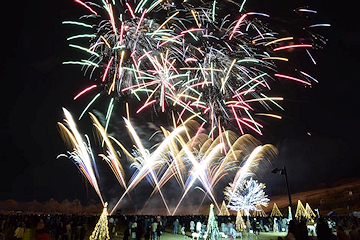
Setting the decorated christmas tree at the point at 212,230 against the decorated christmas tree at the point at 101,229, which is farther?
the decorated christmas tree at the point at 212,230

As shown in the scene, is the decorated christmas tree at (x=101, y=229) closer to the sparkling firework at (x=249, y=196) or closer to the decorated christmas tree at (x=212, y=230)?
the decorated christmas tree at (x=212, y=230)

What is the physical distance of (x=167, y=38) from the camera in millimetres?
15773

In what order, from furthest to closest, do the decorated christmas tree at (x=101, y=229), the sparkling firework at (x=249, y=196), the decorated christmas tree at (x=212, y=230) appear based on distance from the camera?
1. the sparkling firework at (x=249, y=196)
2. the decorated christmas tree at (x=212, y=230)
3. the decorated christmas tree at (x=101, y=229)

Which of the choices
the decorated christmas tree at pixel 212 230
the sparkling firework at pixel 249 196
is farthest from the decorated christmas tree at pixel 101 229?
the sparkling firework at pixel 249 196

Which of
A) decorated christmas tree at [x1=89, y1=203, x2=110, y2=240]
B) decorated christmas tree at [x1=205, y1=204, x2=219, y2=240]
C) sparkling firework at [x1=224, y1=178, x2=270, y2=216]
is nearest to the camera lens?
decorated christmas tree at [x1=89, y1=203, x2=110, y2=240]

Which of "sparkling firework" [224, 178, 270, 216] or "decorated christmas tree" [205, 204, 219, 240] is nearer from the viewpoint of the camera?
"decorated christmas tree" [205, 204, 219, 240]

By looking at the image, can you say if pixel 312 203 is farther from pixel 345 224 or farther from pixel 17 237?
pixel 17 237

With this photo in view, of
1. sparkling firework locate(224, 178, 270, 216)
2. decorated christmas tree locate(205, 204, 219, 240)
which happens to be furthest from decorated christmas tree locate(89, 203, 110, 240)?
sparkling firework locate(224, 178, 270, 216)

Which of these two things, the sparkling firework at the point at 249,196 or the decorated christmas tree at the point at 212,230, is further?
the sparkling firework at the point at 249,196

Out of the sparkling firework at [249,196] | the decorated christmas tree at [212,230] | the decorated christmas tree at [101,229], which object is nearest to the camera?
the decorated christmas tree at [101,229]

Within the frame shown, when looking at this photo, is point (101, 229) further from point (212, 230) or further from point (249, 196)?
point (249, 196)

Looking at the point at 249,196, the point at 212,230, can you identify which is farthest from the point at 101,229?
the point at 249,196

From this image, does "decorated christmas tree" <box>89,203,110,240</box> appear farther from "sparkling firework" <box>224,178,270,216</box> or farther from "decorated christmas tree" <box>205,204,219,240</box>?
"sparkling firework" <box>224,178,270,216</box>

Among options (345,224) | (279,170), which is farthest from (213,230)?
(345,224)
